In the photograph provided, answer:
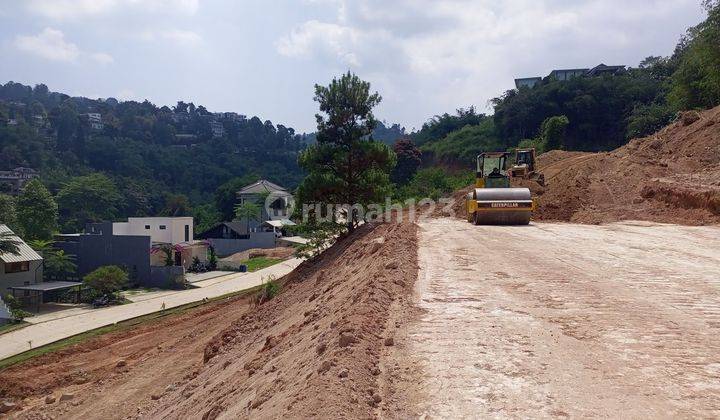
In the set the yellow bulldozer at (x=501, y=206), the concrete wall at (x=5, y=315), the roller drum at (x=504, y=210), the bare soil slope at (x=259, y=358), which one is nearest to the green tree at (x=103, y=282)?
the concrete wall at (x=5, y=315)

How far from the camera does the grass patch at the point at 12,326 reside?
74.5 feet

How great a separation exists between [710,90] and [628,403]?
32.2m

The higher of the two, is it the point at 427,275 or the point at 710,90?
the point at 710,90

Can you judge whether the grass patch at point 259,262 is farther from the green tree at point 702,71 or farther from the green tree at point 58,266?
the green tree at point 702,71

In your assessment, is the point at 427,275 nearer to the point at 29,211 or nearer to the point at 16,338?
the point at 16,338

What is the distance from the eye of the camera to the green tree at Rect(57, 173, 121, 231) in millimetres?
59656

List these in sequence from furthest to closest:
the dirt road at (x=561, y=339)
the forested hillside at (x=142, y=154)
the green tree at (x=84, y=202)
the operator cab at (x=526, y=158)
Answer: the forested hillside at (x=142, y=154), the green tree at (x=84, y=202), the operator cab at (x=526, y=158), the dirt road at (x=561, y=339)

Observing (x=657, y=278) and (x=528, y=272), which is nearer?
(x=657, y=278)

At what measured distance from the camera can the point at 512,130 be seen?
60.6 m

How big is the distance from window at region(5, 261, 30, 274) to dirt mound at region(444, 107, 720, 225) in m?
24.3

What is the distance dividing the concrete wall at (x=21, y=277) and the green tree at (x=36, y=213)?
40.5ft

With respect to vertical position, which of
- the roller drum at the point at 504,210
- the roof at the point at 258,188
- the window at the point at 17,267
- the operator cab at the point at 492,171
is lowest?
the window at the point at 17,267

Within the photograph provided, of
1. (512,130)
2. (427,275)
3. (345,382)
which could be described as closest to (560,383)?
(345,382)

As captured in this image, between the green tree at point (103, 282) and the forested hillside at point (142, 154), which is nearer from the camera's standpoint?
the green tree at point (103, 282)
